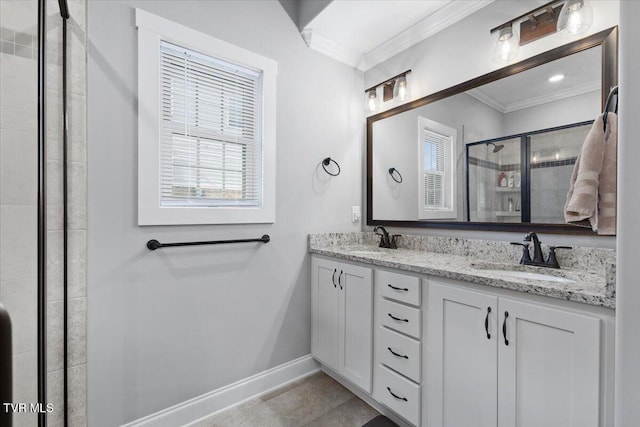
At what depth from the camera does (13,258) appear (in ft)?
2.68

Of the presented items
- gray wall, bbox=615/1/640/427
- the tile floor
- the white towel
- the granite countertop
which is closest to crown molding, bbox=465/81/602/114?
the white towel

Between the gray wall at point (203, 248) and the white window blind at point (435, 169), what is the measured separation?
2.03 feet

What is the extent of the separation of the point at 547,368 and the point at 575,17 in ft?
5.26

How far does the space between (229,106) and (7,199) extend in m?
1.27

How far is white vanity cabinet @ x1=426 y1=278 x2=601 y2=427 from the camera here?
0.96m

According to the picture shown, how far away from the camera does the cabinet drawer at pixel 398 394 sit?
4.78 feet

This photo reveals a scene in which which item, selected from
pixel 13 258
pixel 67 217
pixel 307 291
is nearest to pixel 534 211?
pixel 307 291

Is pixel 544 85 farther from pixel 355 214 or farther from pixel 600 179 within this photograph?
pixel 355 214

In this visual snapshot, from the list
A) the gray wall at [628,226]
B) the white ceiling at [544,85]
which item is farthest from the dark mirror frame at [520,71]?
the gray wall at [628,226]

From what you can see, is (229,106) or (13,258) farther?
(229,106)

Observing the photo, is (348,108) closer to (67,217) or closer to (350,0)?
(350,0)

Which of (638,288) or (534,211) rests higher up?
(534,211)

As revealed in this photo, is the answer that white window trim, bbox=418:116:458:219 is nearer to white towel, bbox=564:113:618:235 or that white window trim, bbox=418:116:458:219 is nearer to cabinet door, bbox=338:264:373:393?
cabinet door, bbox=338:264:373:393

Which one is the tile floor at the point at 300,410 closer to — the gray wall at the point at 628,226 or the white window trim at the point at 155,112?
the white window trim at the point at 155,112
